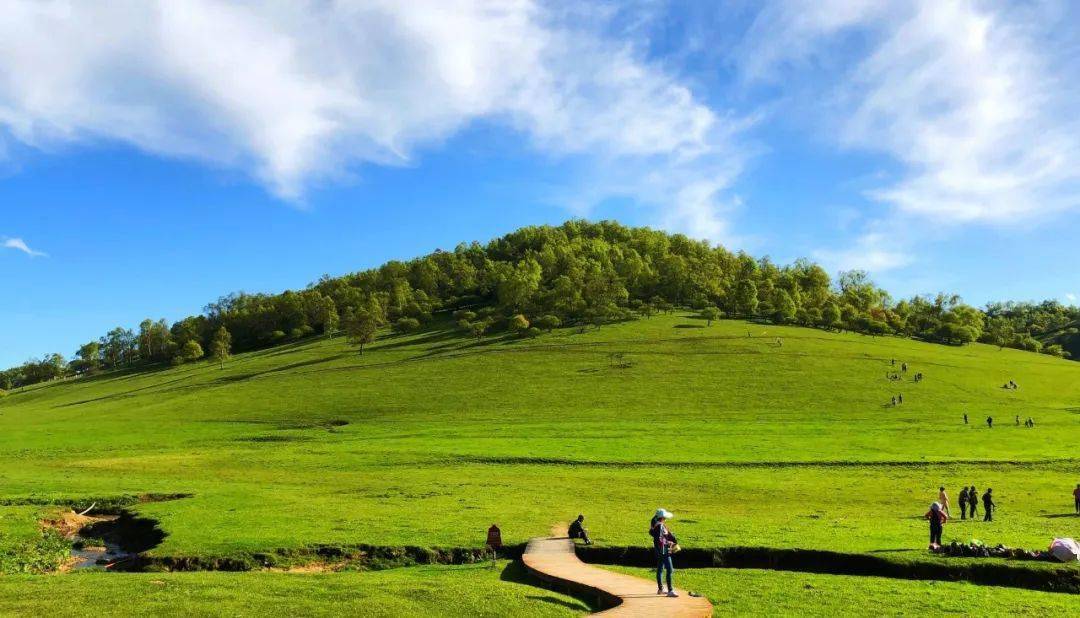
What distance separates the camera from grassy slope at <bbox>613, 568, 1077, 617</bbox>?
65.1 ft

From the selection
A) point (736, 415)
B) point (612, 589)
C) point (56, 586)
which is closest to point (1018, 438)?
point (736, 415)

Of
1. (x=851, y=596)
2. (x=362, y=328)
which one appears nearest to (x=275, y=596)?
(x=851, y=596)

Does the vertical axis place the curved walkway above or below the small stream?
above

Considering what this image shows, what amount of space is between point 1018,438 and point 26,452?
108m

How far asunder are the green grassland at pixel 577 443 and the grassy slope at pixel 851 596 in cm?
400

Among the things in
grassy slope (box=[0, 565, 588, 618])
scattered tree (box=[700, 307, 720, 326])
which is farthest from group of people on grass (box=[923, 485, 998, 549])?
scattered tree (box=[700, 307, 720, 326])

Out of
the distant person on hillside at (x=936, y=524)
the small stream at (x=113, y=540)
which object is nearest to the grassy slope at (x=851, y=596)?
the distant person on hillside at (x=936, y=524)

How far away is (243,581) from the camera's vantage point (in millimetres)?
21953

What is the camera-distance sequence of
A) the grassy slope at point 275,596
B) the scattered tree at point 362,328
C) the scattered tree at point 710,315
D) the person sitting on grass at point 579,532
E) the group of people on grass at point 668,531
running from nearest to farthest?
1. the grassy slope at point 275,596
2. the group of people on grass at point 668,531
3. the person sitting on grass at point 579,532
4. the scattered tree at point 362,328
5. the scattered tree at point 710,315

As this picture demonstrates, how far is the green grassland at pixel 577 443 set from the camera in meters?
34.9

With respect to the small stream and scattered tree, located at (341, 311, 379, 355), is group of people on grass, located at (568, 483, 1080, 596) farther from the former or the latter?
scattered tree, located at (341, 311, 379, 355)

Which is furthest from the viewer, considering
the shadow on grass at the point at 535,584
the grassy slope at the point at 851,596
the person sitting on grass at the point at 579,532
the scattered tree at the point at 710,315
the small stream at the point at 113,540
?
the scattered tree at the point at 710,315

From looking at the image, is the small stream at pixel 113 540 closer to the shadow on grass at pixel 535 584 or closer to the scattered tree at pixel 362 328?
the shadow on grass at pixel 535 584

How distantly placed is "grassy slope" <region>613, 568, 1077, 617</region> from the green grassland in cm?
400
